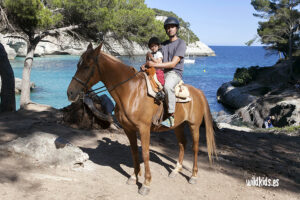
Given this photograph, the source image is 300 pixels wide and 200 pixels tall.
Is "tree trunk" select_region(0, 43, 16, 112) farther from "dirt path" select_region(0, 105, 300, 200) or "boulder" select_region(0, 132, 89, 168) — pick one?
"boulder" select_region(0, 132, 89, 168)

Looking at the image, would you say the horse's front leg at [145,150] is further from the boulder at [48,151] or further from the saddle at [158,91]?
the boulder at [48,151]

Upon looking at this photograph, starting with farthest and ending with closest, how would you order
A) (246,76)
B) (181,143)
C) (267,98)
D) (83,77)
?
1. (246,76)
2. (267,98)
3. (181,143)
4. (83,77)

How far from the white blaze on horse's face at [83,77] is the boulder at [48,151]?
1536 mm

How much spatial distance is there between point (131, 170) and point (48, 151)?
161 cm

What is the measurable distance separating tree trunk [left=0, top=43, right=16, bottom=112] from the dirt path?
0.87 m

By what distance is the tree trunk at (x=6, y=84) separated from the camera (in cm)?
894

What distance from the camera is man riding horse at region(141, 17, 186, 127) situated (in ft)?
13.5

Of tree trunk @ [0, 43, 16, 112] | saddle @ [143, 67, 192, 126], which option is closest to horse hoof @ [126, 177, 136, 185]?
saddle @ [143, 67, 192, 126]

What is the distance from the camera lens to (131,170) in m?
5.07

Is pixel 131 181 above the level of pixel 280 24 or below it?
below


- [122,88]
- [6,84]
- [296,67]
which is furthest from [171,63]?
[296,67]

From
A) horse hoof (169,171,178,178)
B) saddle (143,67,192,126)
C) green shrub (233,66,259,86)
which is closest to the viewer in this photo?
saddle (143,67,192,126)

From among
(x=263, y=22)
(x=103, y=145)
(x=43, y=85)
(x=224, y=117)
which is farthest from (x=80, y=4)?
(x=263, y=22)

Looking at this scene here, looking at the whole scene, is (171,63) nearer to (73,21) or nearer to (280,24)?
(73,21)
